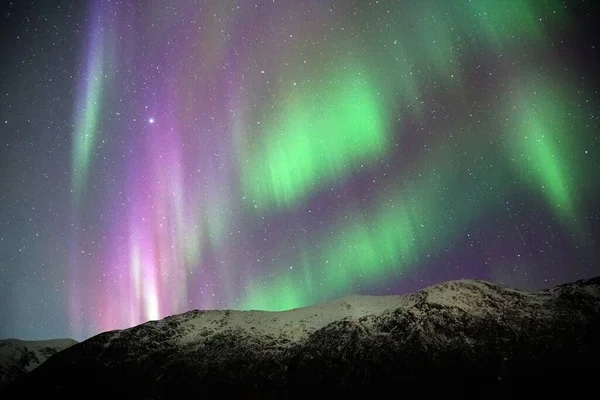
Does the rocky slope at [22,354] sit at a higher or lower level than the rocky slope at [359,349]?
higher

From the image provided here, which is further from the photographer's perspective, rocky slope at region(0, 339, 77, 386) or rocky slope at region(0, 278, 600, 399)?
rocky slope at region(0, 339, 77, 386)

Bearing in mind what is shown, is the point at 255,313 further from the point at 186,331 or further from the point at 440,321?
the point at 440,321

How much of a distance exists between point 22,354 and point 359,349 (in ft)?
172

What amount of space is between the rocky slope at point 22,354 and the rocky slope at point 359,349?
12367 mm

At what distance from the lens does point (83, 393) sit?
108 ft

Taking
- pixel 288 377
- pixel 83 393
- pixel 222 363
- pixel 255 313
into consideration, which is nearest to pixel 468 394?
pixel 288 377

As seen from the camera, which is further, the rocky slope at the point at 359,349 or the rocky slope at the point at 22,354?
the rocky slope at the point at 22,354

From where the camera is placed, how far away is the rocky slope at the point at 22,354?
46.8 metres

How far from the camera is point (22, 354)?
50.8m

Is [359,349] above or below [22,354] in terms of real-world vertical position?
below

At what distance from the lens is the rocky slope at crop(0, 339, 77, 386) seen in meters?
46.8

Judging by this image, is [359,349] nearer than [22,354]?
Yes

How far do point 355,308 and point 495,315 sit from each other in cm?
1486

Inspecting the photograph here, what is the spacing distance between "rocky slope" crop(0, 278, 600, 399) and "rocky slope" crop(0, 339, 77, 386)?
12367 millimetres
